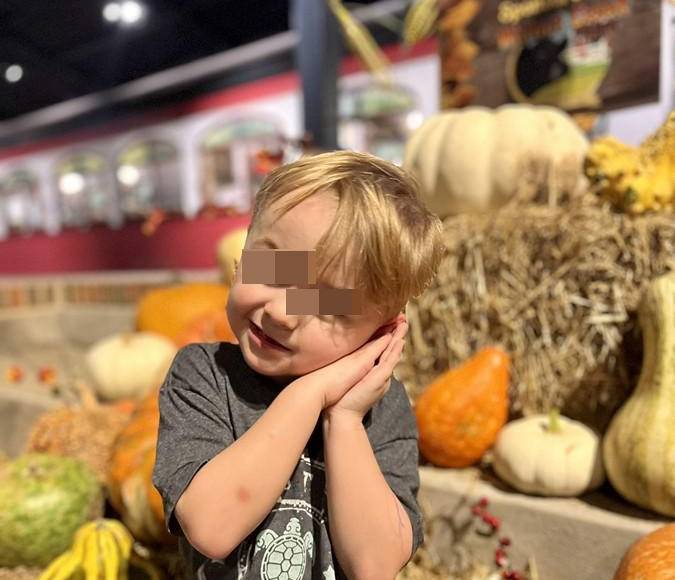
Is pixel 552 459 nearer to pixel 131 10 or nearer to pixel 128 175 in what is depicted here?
pixel 131 10

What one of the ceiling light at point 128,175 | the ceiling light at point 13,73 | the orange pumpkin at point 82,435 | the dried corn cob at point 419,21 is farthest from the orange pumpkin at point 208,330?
the ceiling light at point 128,175

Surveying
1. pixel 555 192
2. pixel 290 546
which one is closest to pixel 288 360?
pixel 290 546

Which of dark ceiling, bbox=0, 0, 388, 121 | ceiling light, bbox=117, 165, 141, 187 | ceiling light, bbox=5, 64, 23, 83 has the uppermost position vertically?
dark ceiling, bbox=0, 0, 388, 121

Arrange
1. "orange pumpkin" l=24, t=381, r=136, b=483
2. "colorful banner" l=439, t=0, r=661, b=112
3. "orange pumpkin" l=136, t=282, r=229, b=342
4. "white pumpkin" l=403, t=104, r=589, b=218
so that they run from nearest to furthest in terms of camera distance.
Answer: "orange pumpkin" l=24, t=381, r=136, b=483 → "white pumpkin" l=403, t=104, r=589, b=218 → "colorful banner" l=439, t=0, r=661, b=112 → "orange pumpkin" l=136, t=282, r=229, b=342

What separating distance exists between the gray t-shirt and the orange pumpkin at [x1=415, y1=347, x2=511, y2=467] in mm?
632

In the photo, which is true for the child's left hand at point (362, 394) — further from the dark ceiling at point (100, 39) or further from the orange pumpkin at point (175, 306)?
the dark ceiling at point (100, 39)

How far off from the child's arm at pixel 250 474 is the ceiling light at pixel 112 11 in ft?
11.3

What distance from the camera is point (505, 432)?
128 cm

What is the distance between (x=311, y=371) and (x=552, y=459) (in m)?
0.77

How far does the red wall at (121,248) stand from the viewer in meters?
4.41

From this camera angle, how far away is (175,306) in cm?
245

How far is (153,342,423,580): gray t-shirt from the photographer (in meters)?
0.63

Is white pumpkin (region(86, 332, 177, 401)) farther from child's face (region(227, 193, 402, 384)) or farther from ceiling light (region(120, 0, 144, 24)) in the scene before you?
ceiling light (region(120, 0, 144, 24))

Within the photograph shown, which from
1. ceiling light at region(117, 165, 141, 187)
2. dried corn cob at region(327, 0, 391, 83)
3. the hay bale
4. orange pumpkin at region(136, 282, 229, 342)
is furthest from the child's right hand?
ceiling light at region(117, 165, 141, 187)
